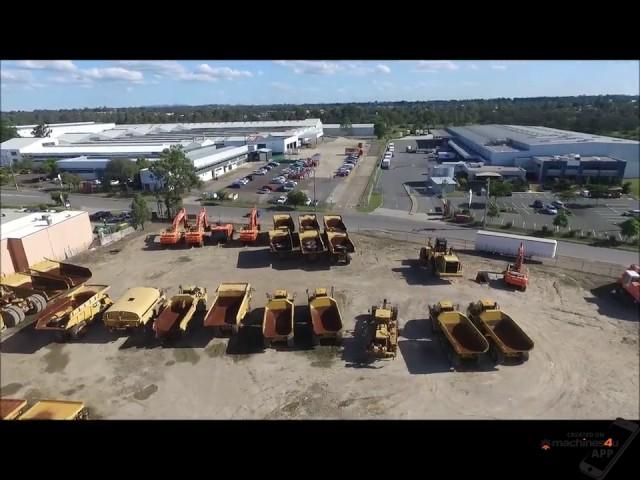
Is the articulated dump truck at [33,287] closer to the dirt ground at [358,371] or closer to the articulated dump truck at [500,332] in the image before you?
the dirt ground at [358,371]

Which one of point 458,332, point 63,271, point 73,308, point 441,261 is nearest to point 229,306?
point 73,308

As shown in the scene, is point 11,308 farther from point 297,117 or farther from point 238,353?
point 297,117

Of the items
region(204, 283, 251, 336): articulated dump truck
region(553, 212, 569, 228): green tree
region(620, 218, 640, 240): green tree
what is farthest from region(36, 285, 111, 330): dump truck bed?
region(620, 218, 640, 240): green tree

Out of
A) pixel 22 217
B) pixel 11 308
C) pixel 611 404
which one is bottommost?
pixel 611 404

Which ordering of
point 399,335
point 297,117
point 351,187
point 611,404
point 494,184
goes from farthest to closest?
point 297,117 < point 351,187 < point 494,184 < point 399,335 < point 611,404

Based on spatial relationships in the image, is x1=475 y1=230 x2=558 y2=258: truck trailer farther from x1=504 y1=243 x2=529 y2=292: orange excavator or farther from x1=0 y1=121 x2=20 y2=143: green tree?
x1=0 y1=121 x2=20 y2=143: green tree
